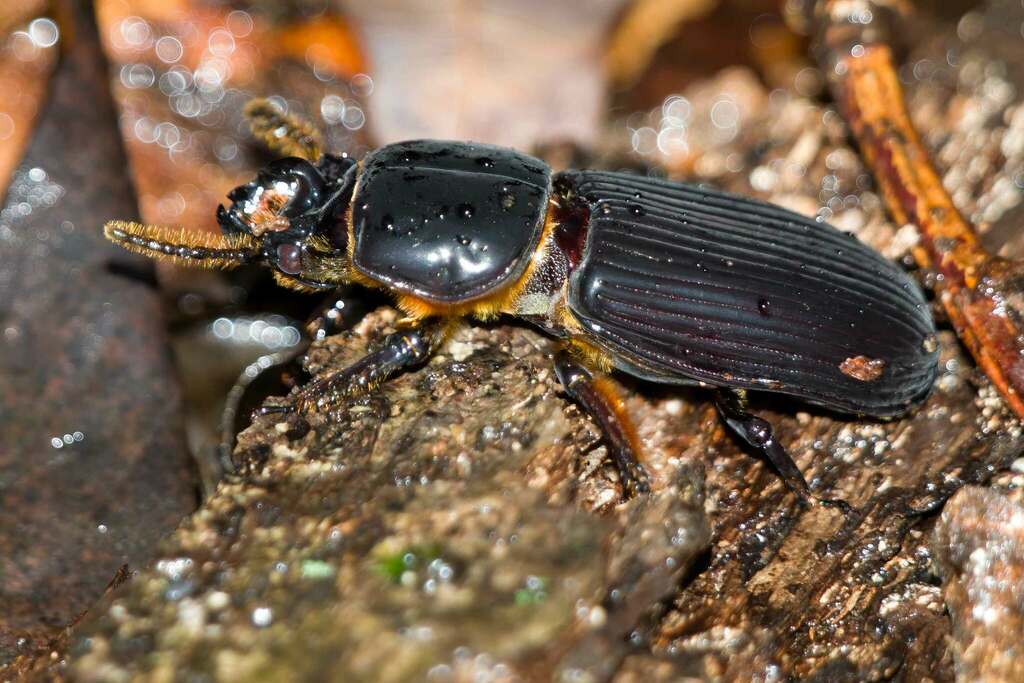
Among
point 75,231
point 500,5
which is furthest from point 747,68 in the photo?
point 75,231

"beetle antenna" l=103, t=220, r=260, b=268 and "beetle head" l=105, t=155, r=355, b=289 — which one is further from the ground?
"beetle head" l=105, t=155, r=355, b=289

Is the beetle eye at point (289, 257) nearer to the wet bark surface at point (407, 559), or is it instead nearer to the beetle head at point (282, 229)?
the beetle head at point (282, 229)

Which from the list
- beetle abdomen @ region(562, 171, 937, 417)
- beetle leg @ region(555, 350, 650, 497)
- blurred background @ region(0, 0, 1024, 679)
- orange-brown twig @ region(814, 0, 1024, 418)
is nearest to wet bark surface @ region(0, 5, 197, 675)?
blurred background @ region(0, 0, 1024, 679)

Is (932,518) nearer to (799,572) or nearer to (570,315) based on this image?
(799,572)

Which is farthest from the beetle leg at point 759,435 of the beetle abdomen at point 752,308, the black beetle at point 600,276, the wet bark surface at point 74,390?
the wet bark surface at point 74,390

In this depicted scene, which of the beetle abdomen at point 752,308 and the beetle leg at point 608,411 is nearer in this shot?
the beetle leg at point 608,411

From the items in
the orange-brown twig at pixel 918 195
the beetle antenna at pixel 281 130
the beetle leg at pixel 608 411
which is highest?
the orange-brown twig at pixel 918 195

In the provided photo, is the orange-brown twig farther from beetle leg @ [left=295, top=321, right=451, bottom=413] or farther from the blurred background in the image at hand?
beetle leg @ [left=295, top=321, right=451, bottom=413]
